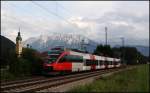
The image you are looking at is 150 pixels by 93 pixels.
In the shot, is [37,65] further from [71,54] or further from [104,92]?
[104,92]

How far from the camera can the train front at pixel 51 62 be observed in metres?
38.9

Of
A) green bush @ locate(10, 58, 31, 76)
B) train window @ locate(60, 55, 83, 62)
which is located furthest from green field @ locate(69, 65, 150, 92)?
train window @ locate(60, 55, 83, 62)

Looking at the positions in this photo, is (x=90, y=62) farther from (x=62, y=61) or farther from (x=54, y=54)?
(x=54, y=54)

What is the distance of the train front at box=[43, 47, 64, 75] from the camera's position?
3888 cm

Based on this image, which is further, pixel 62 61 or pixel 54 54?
pixel 62 61

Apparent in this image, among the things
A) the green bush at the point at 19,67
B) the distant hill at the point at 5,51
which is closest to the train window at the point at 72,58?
the green bush at the point at 19,67

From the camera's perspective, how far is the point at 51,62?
3925 centimetres

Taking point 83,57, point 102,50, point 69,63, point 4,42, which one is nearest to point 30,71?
point 69,63

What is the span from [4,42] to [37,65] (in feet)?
62.7

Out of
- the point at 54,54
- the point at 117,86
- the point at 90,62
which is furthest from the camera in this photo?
the point at 90,62

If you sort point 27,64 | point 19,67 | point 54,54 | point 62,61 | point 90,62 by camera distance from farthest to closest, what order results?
point 90,62 → point 62,61 → point 54,54 → point 27,64 → point 19,67

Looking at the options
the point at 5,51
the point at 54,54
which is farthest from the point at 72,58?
the point at 5,51

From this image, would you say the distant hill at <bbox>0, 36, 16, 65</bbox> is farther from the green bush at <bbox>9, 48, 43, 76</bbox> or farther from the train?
the train

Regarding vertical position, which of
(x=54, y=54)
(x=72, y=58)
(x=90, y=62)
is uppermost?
(x=54, y=54)
